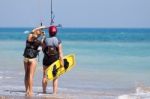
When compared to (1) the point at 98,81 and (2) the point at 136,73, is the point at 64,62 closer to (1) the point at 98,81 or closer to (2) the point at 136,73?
(1) the point at 98,81

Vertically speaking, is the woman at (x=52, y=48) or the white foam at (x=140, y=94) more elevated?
the woman at (x=52, y=48)

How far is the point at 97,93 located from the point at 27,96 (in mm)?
2289

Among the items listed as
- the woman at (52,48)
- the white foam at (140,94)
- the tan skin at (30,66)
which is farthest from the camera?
the white foam at (140,94)

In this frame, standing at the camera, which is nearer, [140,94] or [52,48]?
[52,48]

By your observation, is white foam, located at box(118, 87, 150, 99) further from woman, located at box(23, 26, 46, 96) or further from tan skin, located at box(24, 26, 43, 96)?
woman, located at box(23, 26, 46, 96)

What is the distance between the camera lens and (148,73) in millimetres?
19797

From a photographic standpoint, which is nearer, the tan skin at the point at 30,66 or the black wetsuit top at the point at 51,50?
the tan skin at the point at 30,66

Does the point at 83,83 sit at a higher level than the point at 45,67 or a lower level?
lower

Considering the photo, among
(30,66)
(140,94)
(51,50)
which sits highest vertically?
(51,50)

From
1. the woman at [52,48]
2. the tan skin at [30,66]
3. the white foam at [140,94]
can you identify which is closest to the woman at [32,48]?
the tan skin at [30,66]

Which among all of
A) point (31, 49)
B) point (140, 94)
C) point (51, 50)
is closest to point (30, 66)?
point (31, 49)

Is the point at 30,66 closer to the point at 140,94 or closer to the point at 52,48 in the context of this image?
the point at 52,48

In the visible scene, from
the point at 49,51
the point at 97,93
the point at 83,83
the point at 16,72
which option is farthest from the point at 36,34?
the point at 16,72

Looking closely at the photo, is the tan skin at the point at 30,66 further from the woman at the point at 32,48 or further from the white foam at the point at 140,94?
the white foam at the point at 140,94
